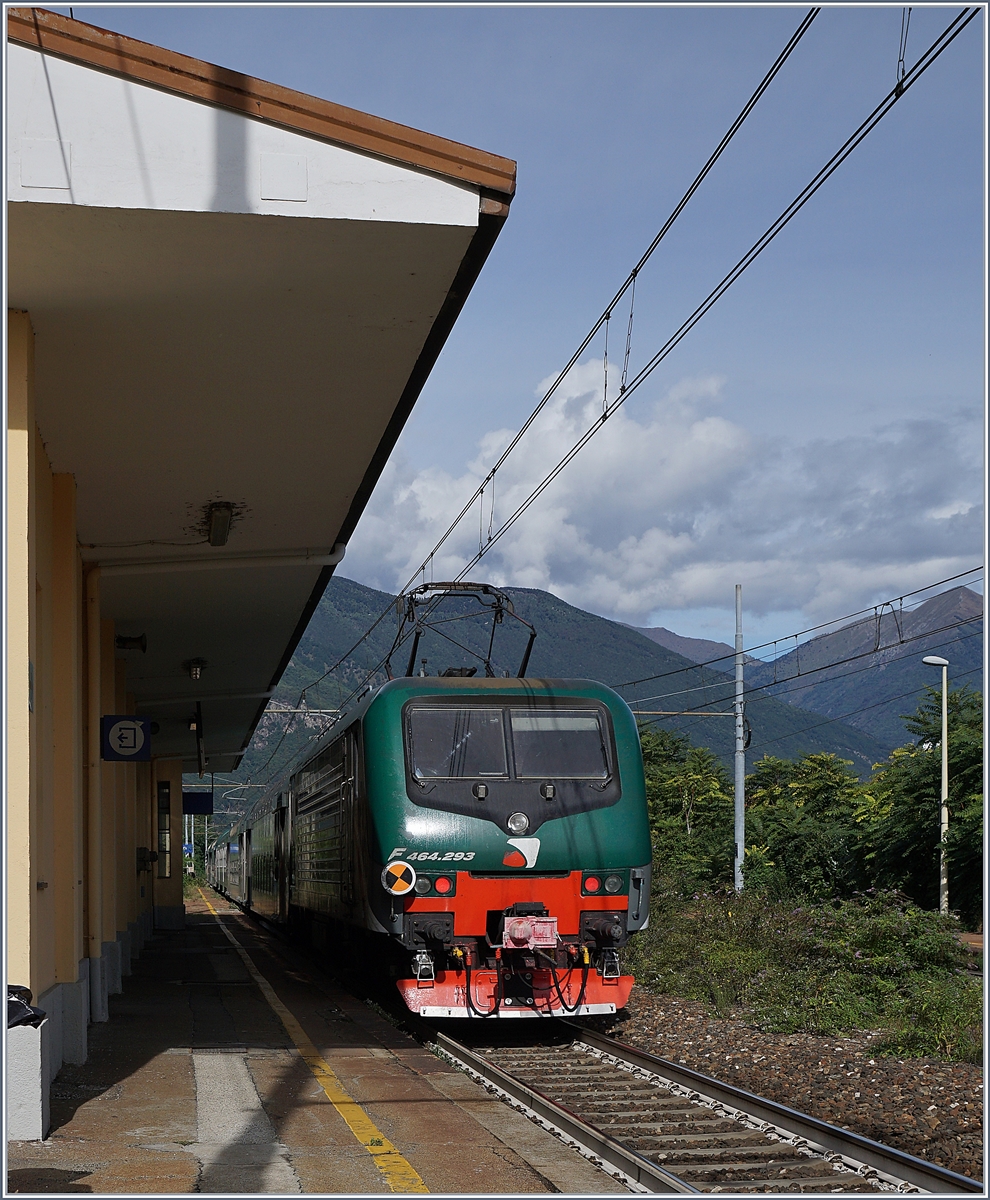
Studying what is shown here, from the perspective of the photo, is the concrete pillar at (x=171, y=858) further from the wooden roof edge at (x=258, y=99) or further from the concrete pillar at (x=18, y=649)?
the wooden roof edge at (x=258, y=99)

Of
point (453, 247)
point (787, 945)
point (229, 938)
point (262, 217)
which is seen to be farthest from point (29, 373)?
point (229, 938)

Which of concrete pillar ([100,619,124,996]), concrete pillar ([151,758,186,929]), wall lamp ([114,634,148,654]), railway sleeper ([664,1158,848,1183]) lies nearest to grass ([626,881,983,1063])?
railway sleeper ([664,1158,848,1183])

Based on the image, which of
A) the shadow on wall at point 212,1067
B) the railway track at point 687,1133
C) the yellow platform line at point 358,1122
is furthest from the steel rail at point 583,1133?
the shadow on wall at point 212,1067

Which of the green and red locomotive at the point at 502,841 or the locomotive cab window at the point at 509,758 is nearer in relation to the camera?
the green and red locomotive at the point at 502,841

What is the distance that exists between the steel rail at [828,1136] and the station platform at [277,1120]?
120cm

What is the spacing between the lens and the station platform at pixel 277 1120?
5477mm

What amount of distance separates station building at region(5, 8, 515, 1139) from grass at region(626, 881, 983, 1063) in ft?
18.5

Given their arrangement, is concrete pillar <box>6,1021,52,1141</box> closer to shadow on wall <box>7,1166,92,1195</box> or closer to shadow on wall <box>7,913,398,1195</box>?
shadow on wall <box>7,913,398,1195</box>

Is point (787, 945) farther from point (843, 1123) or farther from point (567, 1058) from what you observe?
point (843, 1123)

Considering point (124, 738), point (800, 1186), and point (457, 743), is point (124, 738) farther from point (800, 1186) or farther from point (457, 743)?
point (800, 1186)

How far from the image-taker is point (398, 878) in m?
9.72

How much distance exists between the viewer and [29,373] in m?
6.39

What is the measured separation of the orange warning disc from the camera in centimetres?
969

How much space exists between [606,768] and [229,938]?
1662cm
